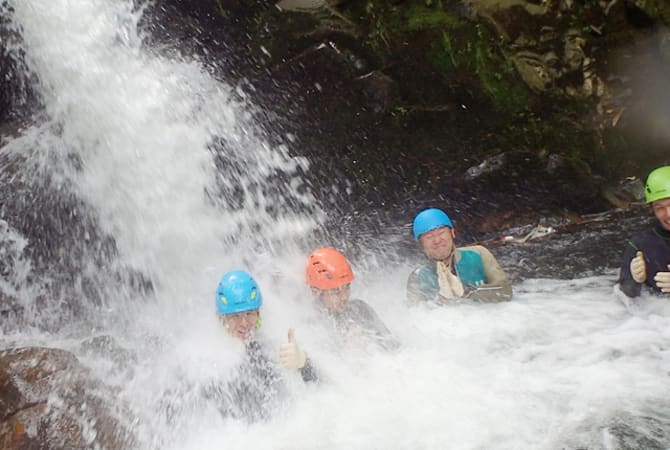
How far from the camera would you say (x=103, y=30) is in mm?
9500

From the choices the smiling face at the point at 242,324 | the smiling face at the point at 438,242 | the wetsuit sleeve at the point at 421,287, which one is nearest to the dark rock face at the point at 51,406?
the smiling face at the point at 242,324

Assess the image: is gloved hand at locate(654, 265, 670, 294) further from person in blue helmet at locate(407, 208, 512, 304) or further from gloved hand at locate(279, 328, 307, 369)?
gloved hand at locate(279, 328, 307, 369)

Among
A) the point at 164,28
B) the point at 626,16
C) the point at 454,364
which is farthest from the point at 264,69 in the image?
the point at 454,364

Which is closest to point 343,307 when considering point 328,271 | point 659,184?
point 328,271

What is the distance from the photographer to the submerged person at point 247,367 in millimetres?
4480

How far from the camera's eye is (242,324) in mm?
4609

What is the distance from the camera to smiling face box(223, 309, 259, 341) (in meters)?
4.61

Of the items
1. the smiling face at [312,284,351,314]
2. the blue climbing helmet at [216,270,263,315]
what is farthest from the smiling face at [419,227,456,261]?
the blue climbing helmet at [216,270,263,315]

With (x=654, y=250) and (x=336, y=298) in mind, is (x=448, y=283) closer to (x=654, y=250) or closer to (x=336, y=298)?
(x=336, y=298)

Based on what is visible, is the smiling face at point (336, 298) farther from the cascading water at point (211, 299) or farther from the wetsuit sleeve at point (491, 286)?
the wetsuit sleeve at point (491, 286)

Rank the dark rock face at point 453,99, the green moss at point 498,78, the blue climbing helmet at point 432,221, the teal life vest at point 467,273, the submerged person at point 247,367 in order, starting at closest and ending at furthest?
→ 1. the submerged person at point 247,367
2. the blue climbing helmet at point 432,221
3. the teal life vest at point 467,273
4. the dark rock face at point 453,99
5. the green moss at point 498,78

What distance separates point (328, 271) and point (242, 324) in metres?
1.03

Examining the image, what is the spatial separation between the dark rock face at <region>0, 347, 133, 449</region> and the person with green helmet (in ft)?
15.9

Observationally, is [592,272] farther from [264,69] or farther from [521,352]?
[264,69]
